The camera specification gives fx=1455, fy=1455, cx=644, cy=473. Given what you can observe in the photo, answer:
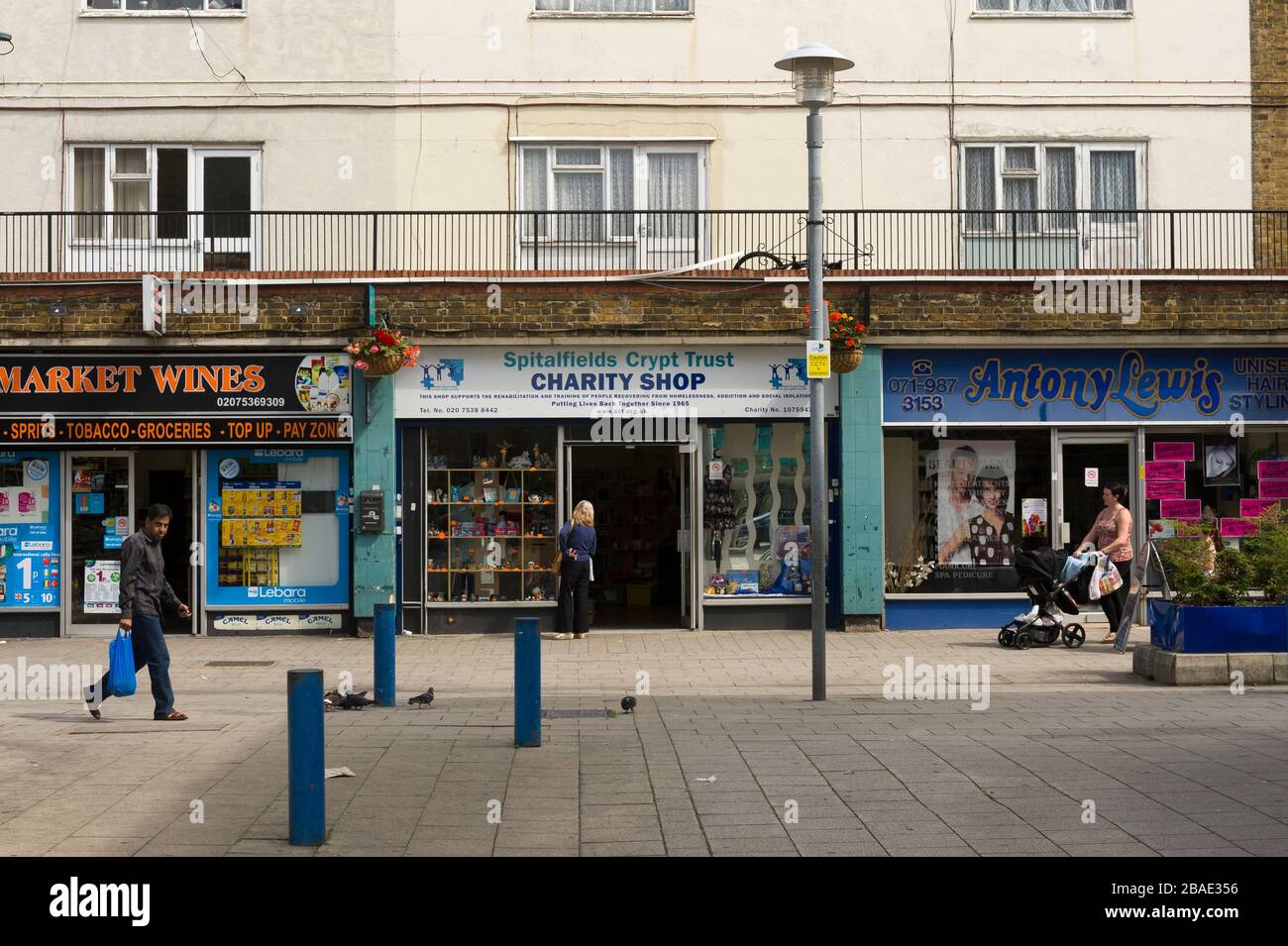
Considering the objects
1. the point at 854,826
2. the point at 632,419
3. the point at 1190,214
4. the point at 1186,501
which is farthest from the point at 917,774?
the point at 1190,214

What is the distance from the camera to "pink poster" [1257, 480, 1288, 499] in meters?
19.3

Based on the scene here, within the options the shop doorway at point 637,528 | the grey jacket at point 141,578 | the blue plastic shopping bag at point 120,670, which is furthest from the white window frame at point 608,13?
the blue plastic shopping bag at point 120,670

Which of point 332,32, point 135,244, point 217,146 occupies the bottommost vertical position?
point 135,244

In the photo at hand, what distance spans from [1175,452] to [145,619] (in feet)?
44.0

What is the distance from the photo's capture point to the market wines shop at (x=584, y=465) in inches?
737

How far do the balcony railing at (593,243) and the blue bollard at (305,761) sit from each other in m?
12.3

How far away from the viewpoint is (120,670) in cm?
1151

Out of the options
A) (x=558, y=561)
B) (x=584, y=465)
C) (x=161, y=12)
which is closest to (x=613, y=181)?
(x=584, y=465)

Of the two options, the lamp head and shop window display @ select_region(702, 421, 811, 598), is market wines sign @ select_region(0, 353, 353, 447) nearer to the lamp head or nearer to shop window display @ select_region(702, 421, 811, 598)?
shop window display @ select_region(702, 421, 811, 598)

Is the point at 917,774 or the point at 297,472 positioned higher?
the point at 297,472

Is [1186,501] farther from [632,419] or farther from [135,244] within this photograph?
[135,244]

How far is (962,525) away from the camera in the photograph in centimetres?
1916

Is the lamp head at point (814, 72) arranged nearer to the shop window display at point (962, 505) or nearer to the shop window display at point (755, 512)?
the shop window display at point (755, 512)

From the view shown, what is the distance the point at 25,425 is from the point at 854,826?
14.0 meters
